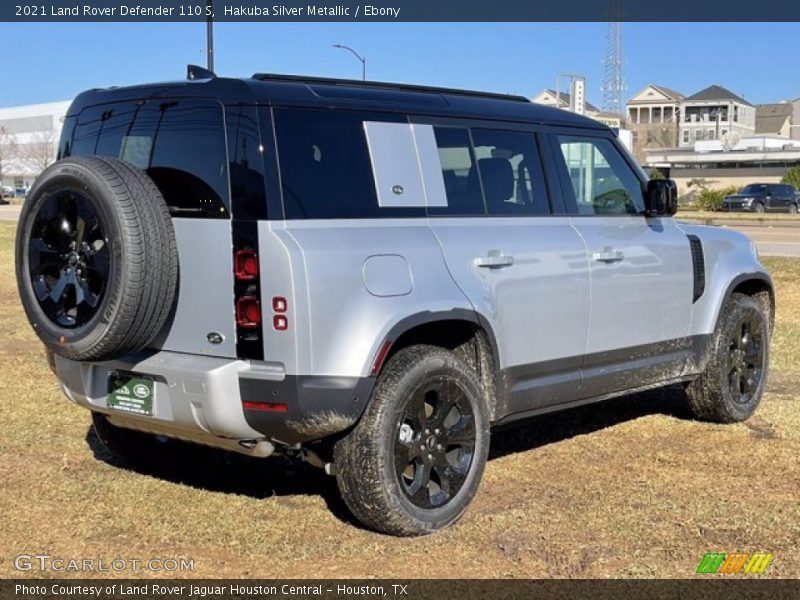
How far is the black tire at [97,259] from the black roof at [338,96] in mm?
492

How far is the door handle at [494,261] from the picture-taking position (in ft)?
15.9

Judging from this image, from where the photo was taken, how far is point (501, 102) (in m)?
5.49

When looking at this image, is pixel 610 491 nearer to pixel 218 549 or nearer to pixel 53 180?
pixel 218 549

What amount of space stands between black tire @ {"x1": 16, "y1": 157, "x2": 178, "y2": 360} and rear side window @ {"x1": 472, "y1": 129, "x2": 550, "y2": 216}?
1.73 metres

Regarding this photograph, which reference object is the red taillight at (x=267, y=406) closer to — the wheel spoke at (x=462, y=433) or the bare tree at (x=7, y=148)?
the wheel spoke at (x=462, y=433)

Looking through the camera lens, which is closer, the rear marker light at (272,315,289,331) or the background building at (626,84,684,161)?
the rear marker light at (272,315,289,331)

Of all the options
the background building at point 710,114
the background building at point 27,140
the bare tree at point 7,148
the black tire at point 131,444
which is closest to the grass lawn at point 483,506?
the black tire at point 131,444

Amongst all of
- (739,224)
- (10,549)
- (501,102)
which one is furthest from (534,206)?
(739,224)

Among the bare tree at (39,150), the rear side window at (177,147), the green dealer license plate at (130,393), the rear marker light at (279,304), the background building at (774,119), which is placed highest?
the background building at (774,119)

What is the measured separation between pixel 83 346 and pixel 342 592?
4.94 feet

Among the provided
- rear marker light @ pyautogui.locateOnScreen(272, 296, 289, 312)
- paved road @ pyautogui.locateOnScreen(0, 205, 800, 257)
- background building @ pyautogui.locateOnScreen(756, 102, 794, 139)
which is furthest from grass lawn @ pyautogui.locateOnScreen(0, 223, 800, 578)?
background building @ pyautogui.locateOnScreen(756, 102, 794, 139)

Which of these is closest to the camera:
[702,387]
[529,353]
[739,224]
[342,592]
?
[342,592]

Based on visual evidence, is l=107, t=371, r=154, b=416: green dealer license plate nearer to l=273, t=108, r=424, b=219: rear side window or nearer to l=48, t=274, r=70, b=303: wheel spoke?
l=48, t=274, r=70, b=303: wheel spoke

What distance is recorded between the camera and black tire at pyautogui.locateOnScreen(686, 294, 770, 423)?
21.7 feet
